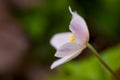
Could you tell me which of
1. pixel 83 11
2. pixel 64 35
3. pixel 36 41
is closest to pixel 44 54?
pixel 36 41

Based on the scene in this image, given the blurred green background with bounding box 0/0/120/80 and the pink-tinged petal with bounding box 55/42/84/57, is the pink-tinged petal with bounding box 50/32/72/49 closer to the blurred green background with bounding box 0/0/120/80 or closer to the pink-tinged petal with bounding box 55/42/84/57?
the pink-tinged petal with bounding box 55/42/84/57

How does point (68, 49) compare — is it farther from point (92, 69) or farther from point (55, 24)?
point (55, 24)

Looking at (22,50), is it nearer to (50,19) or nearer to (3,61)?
(3,61)

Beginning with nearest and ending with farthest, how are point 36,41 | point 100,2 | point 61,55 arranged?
point 61,55 < point 100,2 < point 36,41

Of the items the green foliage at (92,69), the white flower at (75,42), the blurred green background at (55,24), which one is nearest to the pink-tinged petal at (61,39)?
the white flower at (75,42)

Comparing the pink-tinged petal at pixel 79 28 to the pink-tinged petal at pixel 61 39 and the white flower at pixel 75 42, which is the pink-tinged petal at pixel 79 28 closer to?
the white flower at pixel 75 42

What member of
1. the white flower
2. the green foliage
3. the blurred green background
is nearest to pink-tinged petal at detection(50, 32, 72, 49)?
the white flower

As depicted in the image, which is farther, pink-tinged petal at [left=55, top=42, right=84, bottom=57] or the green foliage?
the green foliage
